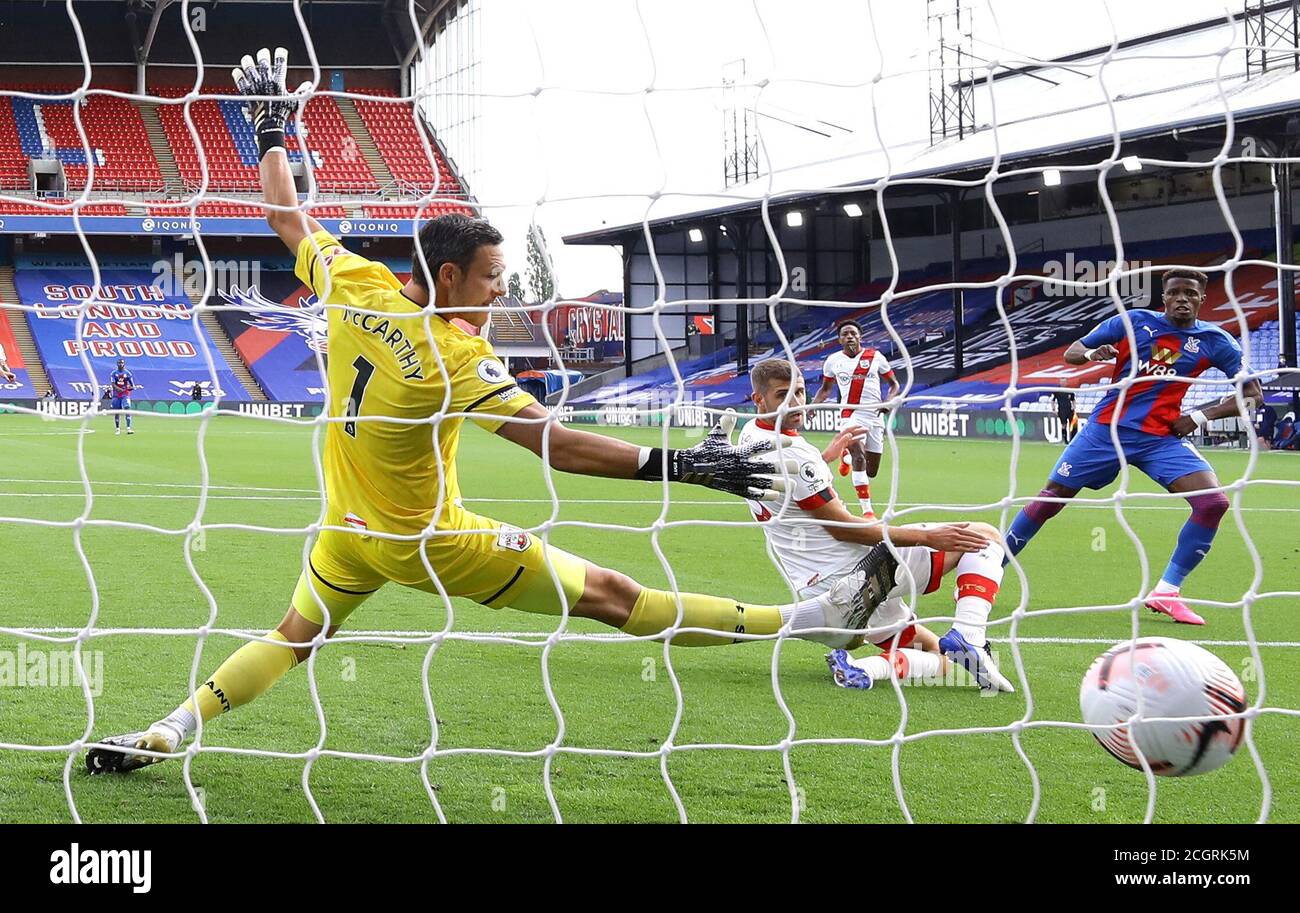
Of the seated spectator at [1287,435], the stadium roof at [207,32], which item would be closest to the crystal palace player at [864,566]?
the seated spectator at [1287,435]

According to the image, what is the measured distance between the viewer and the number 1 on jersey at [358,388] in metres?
3.84

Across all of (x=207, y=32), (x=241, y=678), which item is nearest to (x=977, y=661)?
(x=241, y=678)

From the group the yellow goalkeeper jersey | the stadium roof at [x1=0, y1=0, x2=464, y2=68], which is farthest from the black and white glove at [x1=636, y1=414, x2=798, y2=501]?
the stadium roof at [x1=0, y1=0, x2=464, y2=68]

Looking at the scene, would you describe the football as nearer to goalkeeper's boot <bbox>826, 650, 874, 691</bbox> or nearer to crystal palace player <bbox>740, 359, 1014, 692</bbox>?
crystal palace player <bbox>740, 359, 1014, 692</bbox>

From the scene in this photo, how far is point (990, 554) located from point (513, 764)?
2121 millimetres

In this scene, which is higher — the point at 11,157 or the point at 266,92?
the point at 11,157

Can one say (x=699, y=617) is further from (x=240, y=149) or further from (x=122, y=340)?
(x=122, y=340)

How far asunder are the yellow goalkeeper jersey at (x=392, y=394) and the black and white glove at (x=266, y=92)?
37cm

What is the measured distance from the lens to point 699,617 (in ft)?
14.0

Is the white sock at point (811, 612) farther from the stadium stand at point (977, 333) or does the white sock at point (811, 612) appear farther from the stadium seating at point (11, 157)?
the stadium seating at point (11, 157)

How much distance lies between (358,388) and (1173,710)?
97.1 inches

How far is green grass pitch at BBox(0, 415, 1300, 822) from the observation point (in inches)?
143

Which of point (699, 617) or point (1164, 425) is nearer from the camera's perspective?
point (699, 617)

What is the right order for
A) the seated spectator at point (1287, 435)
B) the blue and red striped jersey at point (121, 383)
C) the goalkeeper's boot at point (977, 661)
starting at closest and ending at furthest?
the goalkeeper's boot at point (977, 661) < the seated spectator at point (1287, 435) < the blue and red striped jersey at point (121, 383)
